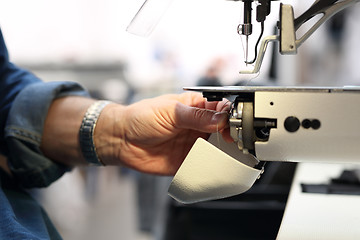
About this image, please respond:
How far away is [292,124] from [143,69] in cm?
379

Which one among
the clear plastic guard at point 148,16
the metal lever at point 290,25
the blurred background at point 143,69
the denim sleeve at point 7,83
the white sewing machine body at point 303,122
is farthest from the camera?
the blurred background at point 143,69

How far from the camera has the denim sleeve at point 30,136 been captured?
0.84 m

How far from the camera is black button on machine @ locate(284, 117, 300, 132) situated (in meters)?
0.56

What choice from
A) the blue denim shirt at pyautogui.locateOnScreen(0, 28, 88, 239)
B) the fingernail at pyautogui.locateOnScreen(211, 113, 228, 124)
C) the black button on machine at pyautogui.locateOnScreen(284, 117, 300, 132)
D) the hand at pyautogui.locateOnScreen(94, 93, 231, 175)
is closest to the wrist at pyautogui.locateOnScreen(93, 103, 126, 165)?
the hand at pyautogui.locateOnScreen(94, 93, 231, 175)

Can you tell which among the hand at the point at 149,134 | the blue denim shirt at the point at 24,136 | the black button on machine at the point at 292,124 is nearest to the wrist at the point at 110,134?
the hand at the point at 149,134

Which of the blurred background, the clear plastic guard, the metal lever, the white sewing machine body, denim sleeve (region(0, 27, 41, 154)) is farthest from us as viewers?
the blurred background

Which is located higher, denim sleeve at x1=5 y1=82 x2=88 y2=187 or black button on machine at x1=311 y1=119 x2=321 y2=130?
black button on machine at x1=311 y1=119 x2=321 y2=130

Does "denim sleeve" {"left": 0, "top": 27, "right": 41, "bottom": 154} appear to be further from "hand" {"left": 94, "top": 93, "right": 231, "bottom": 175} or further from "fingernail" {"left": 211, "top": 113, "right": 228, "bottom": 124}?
"fingernail" {"left": 211, "top": 113, "right": 228, "bottom": 124}

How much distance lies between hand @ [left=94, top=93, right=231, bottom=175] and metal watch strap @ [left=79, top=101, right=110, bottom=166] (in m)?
0.01

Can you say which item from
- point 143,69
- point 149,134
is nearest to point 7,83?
point 149,134

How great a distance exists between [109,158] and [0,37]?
32 centimetres

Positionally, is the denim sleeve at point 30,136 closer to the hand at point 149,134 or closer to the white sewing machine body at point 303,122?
the hand at point 149,134

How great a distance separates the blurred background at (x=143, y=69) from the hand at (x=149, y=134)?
25 cm

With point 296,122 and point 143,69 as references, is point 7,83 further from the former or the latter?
A: point 143,69
